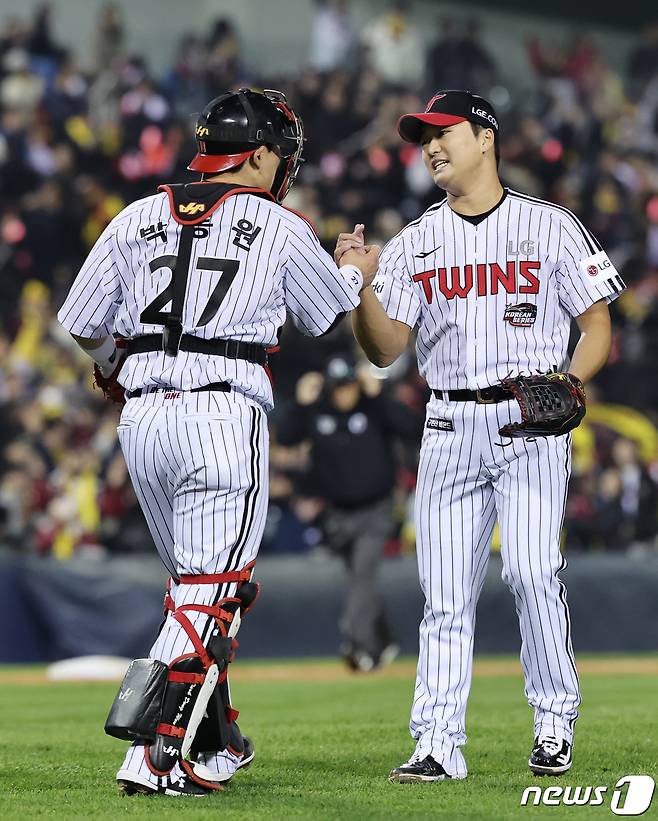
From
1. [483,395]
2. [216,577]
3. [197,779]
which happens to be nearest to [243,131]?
[483,395]

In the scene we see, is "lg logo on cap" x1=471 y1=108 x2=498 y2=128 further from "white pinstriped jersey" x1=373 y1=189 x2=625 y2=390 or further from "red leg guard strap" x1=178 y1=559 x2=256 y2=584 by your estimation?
"red leg guard strap" x1=178 y1=559 x2=256 y2=584

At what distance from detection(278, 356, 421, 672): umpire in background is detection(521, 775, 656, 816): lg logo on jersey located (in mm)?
6486

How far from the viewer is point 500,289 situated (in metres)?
5.59

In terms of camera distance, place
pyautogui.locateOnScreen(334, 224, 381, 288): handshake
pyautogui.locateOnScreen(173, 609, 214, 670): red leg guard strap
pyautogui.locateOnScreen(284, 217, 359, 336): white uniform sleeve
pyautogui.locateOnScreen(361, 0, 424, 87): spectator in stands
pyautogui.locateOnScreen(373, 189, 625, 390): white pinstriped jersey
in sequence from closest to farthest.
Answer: pyautogui.locateOnScreen(173, 609, 214, 670): red leg guard strap
pyautogui.locateOnScreen(284, 217, 359, 336): white uniform sleeve
pyautogui.locateOnScreen(334, 224, 381, 288): handshake
pyautogui.locateOnScreen(373, 189, 625, 390): white pinstriped jersey
pyautogui.locateOnScreen(361, 0, 424, 87): spectator in stands

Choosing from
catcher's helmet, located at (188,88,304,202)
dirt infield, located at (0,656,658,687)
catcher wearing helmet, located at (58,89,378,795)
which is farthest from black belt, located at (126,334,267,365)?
dirt infield, located at (0,656,658,687)

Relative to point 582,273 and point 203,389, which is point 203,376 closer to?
point 203,389

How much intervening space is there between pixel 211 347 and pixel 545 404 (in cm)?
122

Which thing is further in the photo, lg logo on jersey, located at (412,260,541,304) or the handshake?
lg logo on jersey, located at (412,260,541,304)

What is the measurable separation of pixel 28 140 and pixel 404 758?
13102mm

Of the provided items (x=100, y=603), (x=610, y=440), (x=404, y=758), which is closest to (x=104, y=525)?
(x=100, y=603)

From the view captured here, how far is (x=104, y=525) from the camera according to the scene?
1359cm

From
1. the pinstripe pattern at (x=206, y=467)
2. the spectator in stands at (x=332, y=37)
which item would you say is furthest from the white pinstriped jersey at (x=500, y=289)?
the spectator in stands at (x=332, y=37)

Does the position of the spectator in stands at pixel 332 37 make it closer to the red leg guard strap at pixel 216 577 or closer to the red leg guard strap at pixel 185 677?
the red leg guard strap at pixel 216 577

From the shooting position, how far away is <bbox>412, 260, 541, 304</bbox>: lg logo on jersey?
559 centimetres
